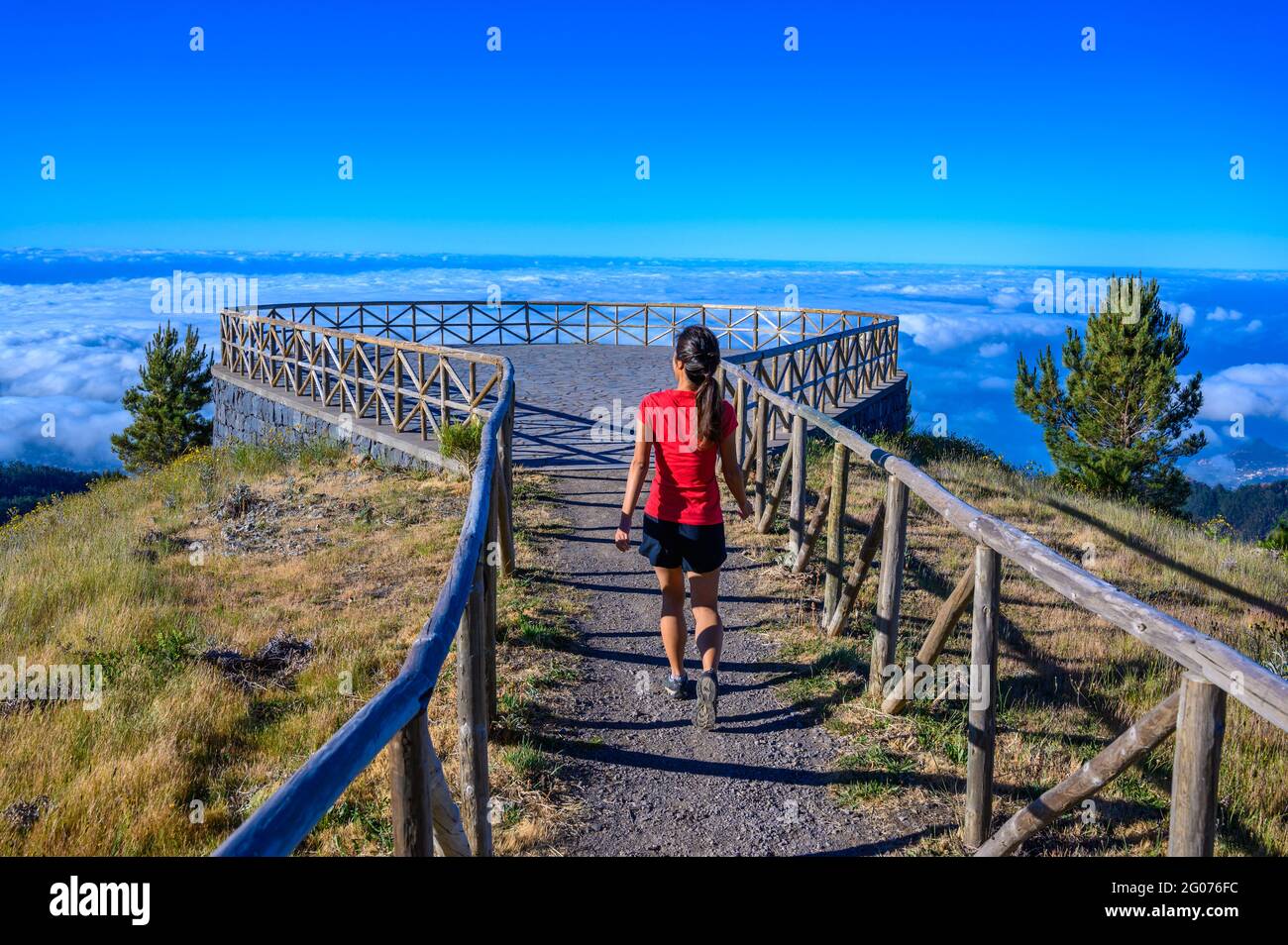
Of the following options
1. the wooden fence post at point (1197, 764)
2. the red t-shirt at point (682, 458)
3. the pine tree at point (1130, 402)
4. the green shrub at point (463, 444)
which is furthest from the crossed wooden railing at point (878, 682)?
the pine tree at point (1130, 402)

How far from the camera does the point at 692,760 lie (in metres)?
4.66

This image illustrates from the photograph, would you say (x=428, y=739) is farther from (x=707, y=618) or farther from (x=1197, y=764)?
(x=707, y=618)

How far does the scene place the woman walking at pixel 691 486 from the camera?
469 centimetres

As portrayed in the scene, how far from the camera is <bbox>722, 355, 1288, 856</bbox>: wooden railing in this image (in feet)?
8.82

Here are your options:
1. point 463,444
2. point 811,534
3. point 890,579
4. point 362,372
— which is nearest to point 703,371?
point 890,579

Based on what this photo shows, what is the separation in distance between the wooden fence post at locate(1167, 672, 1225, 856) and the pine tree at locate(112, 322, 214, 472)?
128 ft

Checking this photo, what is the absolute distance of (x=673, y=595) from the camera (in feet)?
16.4

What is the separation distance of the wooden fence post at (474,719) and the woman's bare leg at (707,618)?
4.97 ft

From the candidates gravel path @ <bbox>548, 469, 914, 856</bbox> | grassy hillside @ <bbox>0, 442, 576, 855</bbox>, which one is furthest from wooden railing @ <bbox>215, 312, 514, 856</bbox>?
gravel path @ <bbox>548, 469, 914, 856</bbox>

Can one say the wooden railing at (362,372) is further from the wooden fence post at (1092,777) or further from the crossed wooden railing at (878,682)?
the wooden fence post at (1092,777)

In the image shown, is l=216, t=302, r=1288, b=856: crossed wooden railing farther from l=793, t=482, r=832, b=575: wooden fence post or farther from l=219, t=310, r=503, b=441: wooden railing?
l=219, t=310, r=503, b=441: wooden railing
